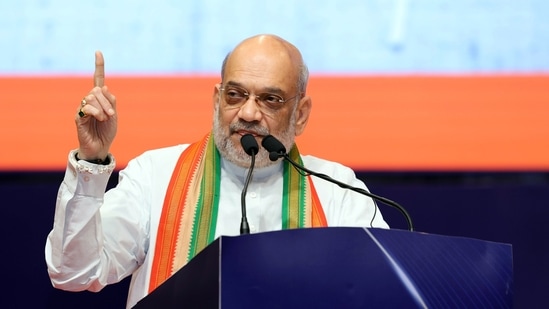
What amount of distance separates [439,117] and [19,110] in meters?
1.49

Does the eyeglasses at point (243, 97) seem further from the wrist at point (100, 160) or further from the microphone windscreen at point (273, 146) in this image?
the wrist at point (100, 160)

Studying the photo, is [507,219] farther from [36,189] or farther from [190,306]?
[190,306]

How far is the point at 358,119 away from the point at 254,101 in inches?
32.6

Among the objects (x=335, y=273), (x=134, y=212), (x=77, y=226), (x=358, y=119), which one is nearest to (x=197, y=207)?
(x=134, y=212)

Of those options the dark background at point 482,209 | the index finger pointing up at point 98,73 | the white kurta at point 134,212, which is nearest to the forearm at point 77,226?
the white kurta at point 134,212

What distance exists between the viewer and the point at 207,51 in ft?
11.6

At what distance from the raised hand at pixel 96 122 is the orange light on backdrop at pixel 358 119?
1.07m

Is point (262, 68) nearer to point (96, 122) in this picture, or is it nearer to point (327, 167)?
point (327, 167)

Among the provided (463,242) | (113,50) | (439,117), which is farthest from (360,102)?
(463,242)

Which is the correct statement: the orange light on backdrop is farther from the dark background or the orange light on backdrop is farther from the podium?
the podium

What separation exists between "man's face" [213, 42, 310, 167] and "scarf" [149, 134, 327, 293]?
0.10 meters

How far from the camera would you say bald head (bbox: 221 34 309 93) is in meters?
2.86

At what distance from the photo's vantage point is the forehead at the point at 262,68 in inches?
112

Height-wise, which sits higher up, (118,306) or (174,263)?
(174,263)
